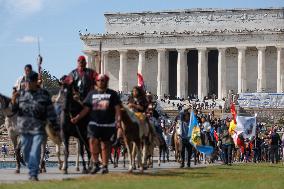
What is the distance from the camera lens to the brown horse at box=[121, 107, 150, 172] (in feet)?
61.1

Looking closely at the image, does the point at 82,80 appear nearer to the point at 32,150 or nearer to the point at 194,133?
the point at 32,150

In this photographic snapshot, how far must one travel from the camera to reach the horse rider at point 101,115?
1714cm

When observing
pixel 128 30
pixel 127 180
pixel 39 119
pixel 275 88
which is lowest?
pixel 127 180

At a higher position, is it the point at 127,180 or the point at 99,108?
the point at 99,108

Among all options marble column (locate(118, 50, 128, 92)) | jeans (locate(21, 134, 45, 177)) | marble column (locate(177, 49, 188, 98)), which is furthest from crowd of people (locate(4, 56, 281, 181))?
marble column (locate(118, 50, 128, 92))

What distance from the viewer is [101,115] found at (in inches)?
674

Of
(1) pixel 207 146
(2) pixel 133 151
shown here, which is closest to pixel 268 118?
(1) pixel 207 146

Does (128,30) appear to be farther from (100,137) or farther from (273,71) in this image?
(100,137)

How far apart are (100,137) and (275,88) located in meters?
84.6

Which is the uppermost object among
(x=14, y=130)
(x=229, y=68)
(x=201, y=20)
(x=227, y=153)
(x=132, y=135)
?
(x=201, y=20)

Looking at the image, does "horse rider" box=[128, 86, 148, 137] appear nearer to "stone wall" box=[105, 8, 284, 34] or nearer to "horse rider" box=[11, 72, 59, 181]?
"horse rider" box=[11, 72, 59, 181]

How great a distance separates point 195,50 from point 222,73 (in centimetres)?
673

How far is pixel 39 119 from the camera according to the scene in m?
15.9

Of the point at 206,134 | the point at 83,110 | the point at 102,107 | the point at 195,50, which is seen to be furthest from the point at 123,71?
the point at 102,107
